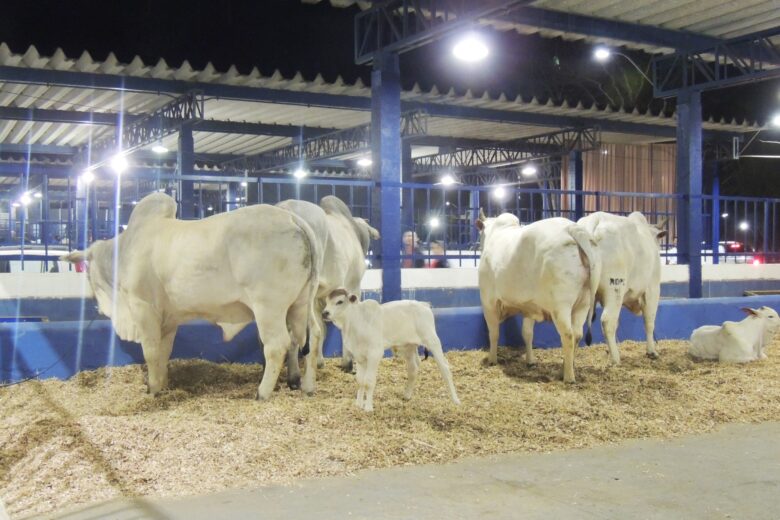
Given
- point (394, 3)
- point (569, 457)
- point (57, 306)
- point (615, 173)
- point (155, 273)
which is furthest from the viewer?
point (615, 173)

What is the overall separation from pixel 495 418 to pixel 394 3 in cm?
689

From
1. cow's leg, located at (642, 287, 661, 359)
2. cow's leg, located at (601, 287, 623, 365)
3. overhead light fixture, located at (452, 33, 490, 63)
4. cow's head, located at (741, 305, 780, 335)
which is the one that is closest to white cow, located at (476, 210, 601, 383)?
cow's leg, located at (601, 287, 623, 365)

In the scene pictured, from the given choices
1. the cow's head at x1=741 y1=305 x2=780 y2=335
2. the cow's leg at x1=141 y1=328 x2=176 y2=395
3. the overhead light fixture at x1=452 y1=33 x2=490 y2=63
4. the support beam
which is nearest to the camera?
the cow's leg at x1=141 y1=328 x2=176 y2=395

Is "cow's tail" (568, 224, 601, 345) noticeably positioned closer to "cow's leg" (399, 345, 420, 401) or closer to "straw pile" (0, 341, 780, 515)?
"straw pile" (0, 341, 780, 515)

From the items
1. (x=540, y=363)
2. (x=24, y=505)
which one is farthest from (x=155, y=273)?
(x=540, y=363)

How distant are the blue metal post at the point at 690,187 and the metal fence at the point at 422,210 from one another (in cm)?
22

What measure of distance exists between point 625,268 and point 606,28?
4642 millimetres

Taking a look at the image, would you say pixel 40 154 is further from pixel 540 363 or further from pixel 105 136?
pixel 540 363

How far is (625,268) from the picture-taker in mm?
8914

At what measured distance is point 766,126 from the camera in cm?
1950

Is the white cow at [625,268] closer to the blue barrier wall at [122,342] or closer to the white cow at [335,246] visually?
the blue barrier wall at [122,342]

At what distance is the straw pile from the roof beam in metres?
5.08

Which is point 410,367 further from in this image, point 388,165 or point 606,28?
point 606,28

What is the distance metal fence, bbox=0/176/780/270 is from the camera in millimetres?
9367
